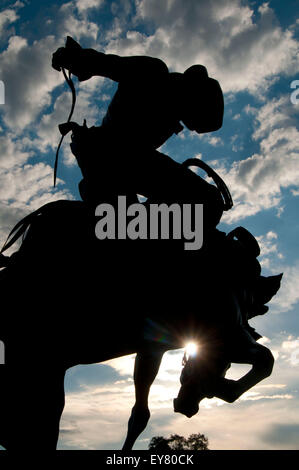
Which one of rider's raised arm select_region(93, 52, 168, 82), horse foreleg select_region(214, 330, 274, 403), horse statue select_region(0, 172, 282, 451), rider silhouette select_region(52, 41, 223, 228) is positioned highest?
rider's raised arm select_region(93, 52, 168, 82)

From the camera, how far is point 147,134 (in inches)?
162

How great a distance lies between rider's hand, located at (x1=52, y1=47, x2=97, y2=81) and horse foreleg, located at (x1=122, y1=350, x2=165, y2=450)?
2827mm

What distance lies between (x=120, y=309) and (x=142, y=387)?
36.0 inches

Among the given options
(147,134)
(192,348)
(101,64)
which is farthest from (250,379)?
(101,64)

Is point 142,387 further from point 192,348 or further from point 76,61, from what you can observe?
point 76,61

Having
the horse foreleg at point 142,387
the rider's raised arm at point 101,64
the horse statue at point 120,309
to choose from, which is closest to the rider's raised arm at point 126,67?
the rider's raised arm at point 101,64

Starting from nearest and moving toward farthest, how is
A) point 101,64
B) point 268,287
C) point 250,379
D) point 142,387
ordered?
point 250,379, point 101,64, point 142,387, point 268,287

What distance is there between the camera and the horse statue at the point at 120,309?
3164 millimetres

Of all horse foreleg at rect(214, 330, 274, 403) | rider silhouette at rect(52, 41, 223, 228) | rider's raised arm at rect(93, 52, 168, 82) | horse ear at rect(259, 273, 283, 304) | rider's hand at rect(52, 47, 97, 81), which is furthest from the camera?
horse ear at rect(259, 273, 283, 304)

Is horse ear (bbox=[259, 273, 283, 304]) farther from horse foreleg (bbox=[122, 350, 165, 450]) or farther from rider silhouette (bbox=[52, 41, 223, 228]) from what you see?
horse foreleg (bbox=[122, 350, 165, 450])

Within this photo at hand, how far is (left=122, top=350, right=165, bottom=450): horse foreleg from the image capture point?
3.59 meters

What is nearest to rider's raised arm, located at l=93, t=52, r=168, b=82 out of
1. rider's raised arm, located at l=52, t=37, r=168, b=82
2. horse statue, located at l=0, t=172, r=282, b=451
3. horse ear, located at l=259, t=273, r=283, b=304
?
rider's raised arm, located at l=52, t=37, r=168, b=82

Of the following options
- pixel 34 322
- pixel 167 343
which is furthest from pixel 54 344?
pixel 167 343
